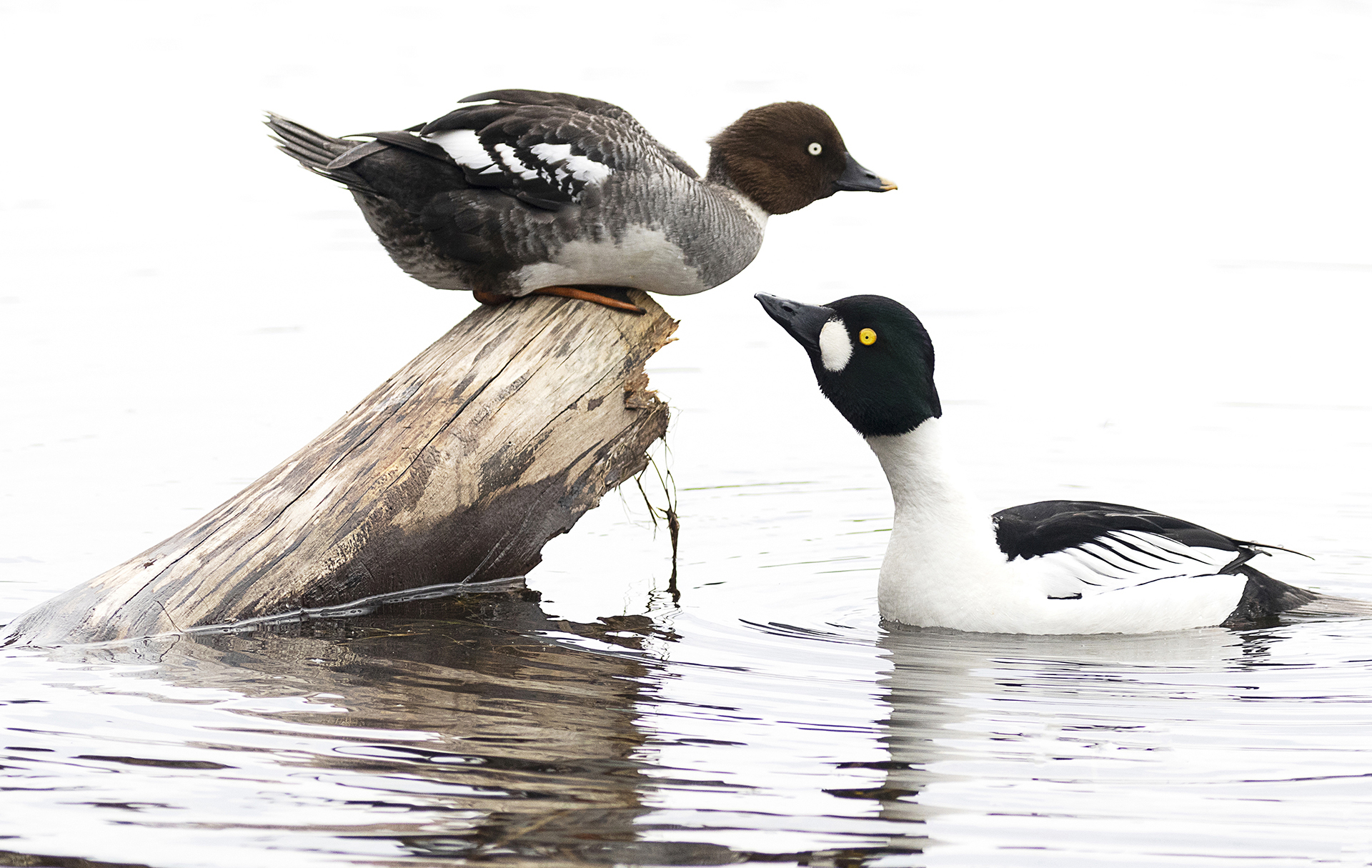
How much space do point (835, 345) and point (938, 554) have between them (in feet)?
2.97

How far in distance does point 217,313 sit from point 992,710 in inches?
301

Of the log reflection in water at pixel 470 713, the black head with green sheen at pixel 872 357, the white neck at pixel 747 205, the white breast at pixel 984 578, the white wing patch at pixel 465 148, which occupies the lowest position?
the log reflection in water at pixel 470 713

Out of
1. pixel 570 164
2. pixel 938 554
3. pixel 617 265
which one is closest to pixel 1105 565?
pixel 938 554

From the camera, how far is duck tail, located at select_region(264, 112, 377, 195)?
6574mm

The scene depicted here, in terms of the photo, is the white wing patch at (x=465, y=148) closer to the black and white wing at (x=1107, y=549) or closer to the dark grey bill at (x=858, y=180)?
the dark grey bill at (x=858, y=180)

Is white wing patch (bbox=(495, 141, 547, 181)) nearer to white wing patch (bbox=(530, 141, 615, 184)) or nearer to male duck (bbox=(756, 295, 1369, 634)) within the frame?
white wing patch (bbox=(530, 141, 615, 184))

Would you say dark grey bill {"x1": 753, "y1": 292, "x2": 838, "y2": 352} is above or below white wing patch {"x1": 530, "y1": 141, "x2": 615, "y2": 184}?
below

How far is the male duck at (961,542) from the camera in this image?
6414 mm

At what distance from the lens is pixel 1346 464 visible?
893 centimetres

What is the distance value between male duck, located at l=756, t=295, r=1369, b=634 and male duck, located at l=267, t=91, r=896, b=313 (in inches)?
20.9

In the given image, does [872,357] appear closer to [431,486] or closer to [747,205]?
[747,205]

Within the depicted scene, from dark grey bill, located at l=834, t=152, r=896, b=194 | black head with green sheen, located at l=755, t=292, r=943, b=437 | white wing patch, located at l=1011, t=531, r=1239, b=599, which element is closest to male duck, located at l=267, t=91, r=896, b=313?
black head with green sheen, located at l=755, t=292, r=943, b=437

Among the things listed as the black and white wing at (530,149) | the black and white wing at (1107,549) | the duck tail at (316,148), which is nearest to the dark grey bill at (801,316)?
the black and white wing at (530,149)

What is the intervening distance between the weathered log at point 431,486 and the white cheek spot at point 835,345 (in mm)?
689
